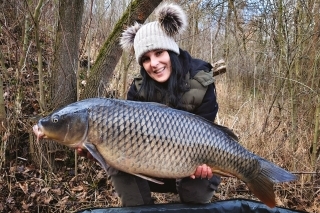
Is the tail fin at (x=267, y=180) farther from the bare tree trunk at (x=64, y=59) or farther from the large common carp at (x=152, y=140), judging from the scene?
the bare tree trunk at (x=64, y=59)

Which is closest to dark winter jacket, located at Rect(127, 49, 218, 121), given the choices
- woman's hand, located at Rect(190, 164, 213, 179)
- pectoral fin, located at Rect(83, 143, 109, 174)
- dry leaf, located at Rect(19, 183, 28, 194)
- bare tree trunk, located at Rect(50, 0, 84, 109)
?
woman's hand, located at Rect(190, 164, 213, 179)

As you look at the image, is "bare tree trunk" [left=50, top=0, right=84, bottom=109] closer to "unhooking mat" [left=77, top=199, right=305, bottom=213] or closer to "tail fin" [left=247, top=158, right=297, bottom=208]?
"unhooking mat" [left=77, top=199, right=305, bottom=213]

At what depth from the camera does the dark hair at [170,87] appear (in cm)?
187

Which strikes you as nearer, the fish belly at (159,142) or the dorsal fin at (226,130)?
the fish belly at (159,142)

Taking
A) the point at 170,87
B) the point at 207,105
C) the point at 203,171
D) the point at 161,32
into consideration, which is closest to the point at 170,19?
the point at 161,32

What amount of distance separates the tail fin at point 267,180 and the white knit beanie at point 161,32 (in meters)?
0.76

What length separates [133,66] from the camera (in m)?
4.93

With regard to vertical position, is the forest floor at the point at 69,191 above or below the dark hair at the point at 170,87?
below

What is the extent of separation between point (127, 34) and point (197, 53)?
4.68m

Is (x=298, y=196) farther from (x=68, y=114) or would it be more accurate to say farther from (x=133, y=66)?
→ (x=133, y=66)

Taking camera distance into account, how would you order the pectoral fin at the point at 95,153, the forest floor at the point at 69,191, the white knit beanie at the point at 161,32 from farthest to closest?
the forest floor at the point at 69,191
the white knit beanie at the point at 161,32
the pectoral fin at the point at 95,153

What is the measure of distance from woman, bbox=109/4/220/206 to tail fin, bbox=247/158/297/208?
0.89 ft

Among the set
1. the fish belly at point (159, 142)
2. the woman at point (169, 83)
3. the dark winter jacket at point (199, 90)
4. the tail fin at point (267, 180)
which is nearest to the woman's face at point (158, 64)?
the woman at point (169, 83)

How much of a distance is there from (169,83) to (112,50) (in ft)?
3.32
